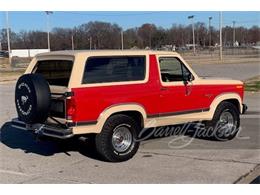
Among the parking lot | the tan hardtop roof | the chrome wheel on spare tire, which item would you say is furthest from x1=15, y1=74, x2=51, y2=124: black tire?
the chrome wheel on spare tire

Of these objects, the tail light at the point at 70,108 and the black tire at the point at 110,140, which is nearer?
the tail light at the point at 70,108

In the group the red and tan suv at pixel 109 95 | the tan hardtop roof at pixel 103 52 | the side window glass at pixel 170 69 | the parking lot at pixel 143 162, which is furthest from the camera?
the side window glass at pixel 170 69

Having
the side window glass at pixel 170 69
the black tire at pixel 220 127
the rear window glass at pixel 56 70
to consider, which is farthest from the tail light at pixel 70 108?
the black tire at pixel 220 127

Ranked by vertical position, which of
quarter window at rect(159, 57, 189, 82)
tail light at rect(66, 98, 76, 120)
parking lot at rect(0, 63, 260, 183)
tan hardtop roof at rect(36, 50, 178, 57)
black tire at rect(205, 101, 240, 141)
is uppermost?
tan hardtop roof at rect(36, 50, 178, 57)

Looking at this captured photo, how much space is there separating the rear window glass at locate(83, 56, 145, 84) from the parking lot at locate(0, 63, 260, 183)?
138 cm

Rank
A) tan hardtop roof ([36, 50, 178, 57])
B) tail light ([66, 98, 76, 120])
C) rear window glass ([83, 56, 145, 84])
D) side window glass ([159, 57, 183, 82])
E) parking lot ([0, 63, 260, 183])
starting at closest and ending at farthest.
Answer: parking lot ([0, 63, 260, 183]) < tail light ([66, 98, 76, 120]) < rear window glass ([83, 56, 145, 84]) < tan hardtop roof ([36, 50, 178, 57]) < side window glass ([159, 57, 183, 82])

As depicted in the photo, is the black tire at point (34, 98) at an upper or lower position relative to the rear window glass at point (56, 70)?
lower

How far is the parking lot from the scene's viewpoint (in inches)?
251

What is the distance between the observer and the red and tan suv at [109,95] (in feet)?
23.1

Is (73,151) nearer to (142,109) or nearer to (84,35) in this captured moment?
(142,109)

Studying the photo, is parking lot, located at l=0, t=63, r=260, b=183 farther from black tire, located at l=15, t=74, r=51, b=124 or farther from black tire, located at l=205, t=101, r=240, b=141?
black tire, located at l=15, t=74, r=51, b=124

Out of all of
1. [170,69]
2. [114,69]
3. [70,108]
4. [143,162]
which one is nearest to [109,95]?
[114,69]

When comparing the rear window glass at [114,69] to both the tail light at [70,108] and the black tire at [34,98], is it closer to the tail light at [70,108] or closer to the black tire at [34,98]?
the tail light at [70,108]

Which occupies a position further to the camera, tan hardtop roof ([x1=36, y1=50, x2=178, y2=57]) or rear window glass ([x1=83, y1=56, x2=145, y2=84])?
tan hardtop roof ([x1=36, y1=50, x2=178, y2=57])
